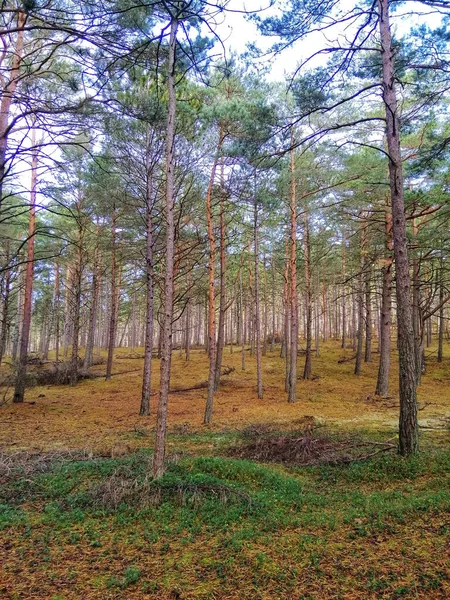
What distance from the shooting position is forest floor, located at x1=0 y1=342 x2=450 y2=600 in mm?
2869

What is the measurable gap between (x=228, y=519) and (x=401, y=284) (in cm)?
462

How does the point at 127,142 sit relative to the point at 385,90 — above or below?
above

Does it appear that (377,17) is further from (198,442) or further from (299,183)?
(198,442)

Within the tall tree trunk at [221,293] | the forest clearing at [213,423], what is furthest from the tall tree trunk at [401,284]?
the tall tree trunk at [221,293]

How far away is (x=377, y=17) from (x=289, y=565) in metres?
8.71

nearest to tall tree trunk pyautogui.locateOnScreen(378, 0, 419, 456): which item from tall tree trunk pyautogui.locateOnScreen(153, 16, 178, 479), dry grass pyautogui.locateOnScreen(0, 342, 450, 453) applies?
dry grass pyautogui.locateOnScreen(0, 342, 450, 453)

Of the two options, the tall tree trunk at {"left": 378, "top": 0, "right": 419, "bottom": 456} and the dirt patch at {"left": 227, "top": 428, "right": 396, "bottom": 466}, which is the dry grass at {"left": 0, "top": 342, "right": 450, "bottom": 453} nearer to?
the dirt patch at {"left": 227, "top": 428, "right": 396, "bottom": 466}

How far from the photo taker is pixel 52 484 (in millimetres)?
5008

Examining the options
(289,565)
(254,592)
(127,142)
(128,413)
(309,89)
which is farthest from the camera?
(128,413)

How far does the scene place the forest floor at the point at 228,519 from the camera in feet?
9.41

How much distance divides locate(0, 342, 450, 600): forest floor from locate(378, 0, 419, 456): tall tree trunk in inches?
21.5

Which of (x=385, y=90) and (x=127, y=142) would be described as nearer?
(x=385, y=90)

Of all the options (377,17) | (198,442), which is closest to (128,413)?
(198,442)

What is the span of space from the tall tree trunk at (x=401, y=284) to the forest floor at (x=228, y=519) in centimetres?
55
